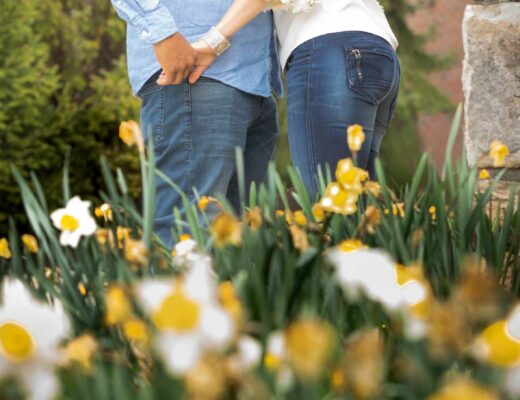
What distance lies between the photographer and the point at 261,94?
1988 millimetres

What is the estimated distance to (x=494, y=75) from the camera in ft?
8.00

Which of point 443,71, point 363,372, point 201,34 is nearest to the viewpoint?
point 363,372

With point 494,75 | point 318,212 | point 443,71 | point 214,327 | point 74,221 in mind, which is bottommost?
point 443,71

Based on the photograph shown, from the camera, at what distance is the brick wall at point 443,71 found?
9.50m

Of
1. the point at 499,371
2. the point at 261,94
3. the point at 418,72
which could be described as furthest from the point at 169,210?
the point at 418,72

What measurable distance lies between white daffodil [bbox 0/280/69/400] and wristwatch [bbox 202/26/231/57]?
1135 mm

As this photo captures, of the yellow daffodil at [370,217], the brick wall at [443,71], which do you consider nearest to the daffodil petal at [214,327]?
the yellow daffodil at [370,217]

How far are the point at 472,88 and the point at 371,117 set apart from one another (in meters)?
0.67

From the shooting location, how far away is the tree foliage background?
21.6 ft

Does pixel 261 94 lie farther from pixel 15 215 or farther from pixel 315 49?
pixel 15 215

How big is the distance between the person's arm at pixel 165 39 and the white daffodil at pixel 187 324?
1.18 m

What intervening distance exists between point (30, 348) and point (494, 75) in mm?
1942

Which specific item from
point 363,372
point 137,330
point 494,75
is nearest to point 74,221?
point 137,330

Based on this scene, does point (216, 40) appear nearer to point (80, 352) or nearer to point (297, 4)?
point (297, 4)
